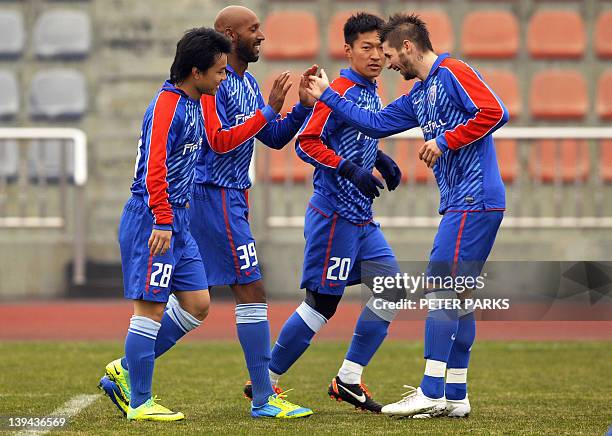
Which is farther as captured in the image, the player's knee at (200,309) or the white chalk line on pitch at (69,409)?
the player's knee at (200,309)

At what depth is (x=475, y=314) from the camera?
5844 mm

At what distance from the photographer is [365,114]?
5766 mm

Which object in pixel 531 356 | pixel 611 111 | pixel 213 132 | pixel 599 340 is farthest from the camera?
pixel 611 111

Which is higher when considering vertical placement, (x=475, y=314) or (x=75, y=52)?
(x=75, y=52)

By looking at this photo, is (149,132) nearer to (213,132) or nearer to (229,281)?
(213,132)

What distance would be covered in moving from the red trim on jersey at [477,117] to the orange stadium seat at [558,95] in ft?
26.3

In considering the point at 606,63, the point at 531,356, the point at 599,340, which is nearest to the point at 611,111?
the point at 606,63

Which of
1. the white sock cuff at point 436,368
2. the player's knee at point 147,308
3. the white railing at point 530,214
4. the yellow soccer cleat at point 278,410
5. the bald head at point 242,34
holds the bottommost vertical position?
the yellow soccer cleat at point 278,410

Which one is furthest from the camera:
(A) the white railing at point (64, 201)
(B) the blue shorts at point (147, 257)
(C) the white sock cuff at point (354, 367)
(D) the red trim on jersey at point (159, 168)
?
(A) the white railing at point (64, 201)

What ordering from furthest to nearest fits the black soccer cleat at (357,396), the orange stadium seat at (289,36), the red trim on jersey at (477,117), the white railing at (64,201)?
the orange stadium seat at (289,36) < the white railing at (64,201) < the black soccer cleat at (357,396) < the red trim on jersey at (477,117)

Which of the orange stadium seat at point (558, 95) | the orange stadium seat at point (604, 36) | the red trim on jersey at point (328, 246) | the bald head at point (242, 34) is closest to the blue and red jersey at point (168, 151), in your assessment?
the bald head at point (242, 34)

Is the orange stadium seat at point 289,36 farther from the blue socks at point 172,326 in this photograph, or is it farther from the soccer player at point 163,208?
the soccer player at point 163,208

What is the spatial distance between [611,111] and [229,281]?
8.65 meters

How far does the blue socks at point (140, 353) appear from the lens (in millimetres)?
5312
